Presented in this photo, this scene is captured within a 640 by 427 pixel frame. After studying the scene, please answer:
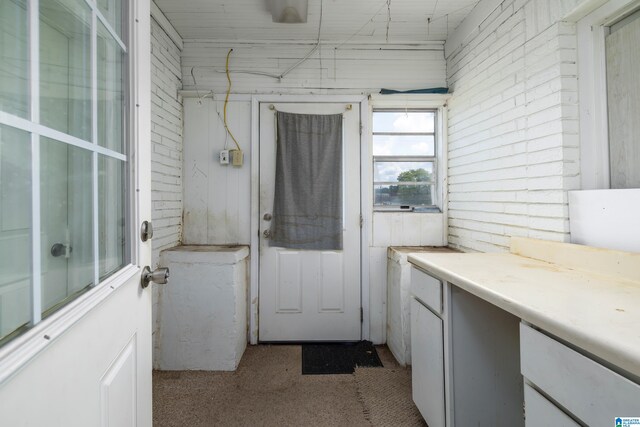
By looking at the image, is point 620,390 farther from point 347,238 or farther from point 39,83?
point 347,238

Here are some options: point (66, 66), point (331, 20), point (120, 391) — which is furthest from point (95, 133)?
point (331, 20)

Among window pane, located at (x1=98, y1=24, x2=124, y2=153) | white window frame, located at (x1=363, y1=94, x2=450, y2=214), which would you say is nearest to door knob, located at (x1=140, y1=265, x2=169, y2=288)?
window pane, located at (x1=98, y1=24, x2=124, y2=153)

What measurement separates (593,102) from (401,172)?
1.42 meters

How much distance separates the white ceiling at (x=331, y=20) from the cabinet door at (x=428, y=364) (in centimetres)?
224

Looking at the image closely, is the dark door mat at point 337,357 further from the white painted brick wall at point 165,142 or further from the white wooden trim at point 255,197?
the white painted brick wall at point 165,142

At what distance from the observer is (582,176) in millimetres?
1528

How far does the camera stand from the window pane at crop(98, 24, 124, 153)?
32.8 inches

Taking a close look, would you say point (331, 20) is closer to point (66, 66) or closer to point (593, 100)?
point (593, 100)

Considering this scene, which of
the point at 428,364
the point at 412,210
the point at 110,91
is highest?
the point at 110,91

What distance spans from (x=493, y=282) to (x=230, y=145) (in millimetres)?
2337

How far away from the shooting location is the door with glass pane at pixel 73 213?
512 millimetres

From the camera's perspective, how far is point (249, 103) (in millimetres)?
2701

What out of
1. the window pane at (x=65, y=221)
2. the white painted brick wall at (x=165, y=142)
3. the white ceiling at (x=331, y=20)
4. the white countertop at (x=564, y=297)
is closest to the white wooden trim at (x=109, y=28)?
the window pane at (x=65, y=221)

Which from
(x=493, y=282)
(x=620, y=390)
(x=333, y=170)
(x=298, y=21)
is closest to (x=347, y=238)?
(x=333, y=170)
